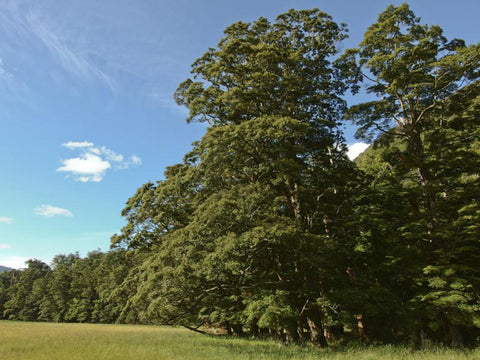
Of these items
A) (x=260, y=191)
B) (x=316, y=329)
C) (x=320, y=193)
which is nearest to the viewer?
(x=260, y=191)

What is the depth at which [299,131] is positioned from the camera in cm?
1548

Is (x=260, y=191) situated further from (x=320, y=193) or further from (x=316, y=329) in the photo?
(x=316, y=329)

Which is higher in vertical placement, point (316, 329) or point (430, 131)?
point (430, 131)

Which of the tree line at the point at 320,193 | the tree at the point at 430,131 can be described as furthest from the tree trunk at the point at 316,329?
the tree at the point at 430,131

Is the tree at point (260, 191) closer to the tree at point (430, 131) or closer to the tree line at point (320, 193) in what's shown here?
the tree line at point (320, 193)

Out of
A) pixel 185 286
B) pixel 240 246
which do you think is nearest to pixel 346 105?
pixel 240 246

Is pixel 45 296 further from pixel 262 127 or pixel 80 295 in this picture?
pixel 262 127

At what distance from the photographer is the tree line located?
49.9 ft

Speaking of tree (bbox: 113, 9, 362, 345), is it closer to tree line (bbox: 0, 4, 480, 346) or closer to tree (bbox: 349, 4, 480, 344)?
tree line (bbox: 0, 4, 480, 346)

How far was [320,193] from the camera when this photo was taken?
781 inches

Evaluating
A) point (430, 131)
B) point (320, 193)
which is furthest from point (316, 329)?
point (430, 131)

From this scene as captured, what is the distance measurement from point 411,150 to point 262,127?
10.8m

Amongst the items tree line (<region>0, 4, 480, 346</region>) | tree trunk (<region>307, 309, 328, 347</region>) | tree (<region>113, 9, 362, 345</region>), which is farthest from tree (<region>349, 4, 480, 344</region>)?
tree trunk (<region>307, 309, 328, 347</region>)

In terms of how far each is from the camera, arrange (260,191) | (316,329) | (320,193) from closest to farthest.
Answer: (260,191) < (316,329) < (320,193)
